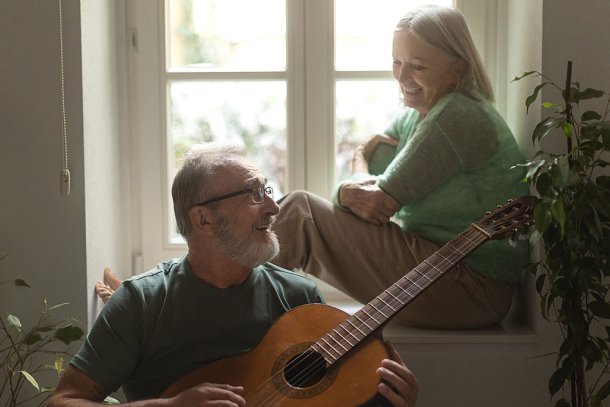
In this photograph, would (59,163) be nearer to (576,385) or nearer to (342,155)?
(342,155)

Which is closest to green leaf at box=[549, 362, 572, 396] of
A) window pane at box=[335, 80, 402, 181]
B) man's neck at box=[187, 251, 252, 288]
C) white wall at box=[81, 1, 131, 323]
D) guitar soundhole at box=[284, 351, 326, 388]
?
guitar soundhole at box=[284, 351, 326, 388]

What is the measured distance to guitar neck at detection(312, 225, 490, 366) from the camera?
195 cm

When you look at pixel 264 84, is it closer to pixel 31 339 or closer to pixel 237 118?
pixel 237 118

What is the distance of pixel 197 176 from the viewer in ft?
6.79

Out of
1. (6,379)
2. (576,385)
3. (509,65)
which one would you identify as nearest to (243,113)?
(509,65)

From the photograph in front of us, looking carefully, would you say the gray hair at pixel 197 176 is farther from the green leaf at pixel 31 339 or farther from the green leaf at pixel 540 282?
the green leaf at pixel 540 282

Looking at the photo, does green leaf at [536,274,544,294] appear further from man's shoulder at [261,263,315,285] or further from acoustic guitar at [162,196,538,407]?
man's shoulder at [261,263,315,285]

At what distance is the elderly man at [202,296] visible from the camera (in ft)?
6.46

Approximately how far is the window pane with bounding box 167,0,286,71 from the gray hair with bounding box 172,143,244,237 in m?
0.92

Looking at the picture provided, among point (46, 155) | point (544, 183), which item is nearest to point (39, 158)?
point (46, 155)

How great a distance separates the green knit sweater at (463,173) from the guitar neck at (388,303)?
1.36 ft

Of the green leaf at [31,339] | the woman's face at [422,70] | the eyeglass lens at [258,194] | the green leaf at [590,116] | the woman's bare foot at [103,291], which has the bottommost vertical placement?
the green leaf at [31,339]

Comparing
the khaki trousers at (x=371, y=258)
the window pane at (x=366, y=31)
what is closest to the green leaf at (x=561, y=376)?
the khaki trousers at (x=371, y=258)

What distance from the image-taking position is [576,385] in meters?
2.39
